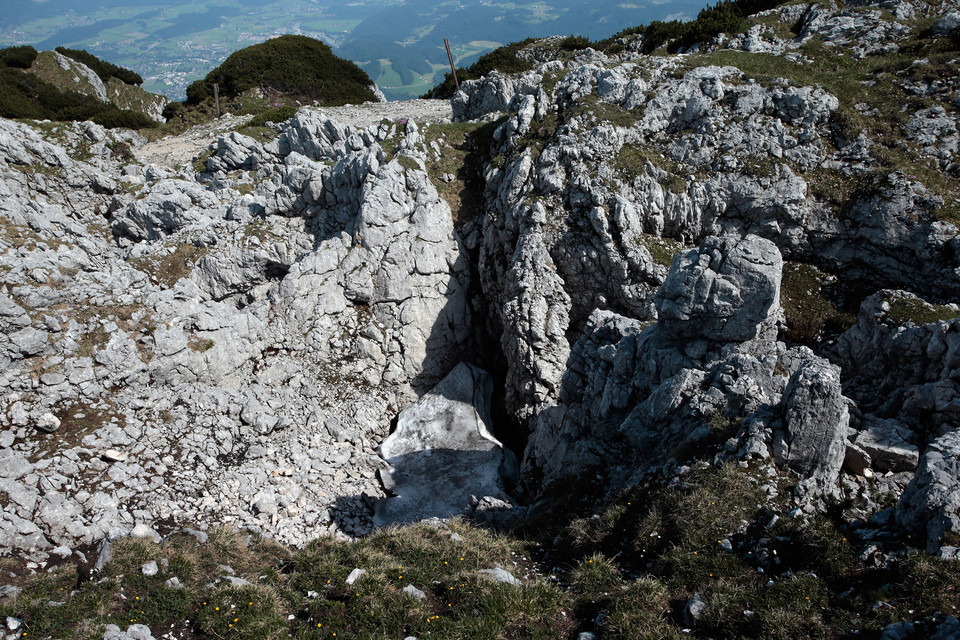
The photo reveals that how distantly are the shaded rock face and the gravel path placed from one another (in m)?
20.5

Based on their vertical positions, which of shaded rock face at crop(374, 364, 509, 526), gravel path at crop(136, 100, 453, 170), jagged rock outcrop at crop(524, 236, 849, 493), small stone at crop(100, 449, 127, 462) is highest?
gravel path at crop(136, 100, 453, 170)

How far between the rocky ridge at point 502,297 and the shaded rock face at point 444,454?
0.20 m

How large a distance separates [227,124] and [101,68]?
32846 millimetres

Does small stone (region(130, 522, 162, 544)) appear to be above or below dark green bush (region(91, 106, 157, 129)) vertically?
below

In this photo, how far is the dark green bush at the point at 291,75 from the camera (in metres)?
58.6

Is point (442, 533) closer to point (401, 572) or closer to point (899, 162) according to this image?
point (401, 572)

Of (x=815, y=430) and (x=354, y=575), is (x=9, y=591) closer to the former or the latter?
(x=354, y=575)

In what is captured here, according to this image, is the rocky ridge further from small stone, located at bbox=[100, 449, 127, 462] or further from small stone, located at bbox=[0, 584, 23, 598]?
small stone, located at bbox=[0, 584, 23, 598]

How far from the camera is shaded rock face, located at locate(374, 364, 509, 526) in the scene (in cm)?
2042

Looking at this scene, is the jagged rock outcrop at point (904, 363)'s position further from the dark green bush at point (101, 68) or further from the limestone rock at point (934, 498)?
the dark green bush at point (101, 68)

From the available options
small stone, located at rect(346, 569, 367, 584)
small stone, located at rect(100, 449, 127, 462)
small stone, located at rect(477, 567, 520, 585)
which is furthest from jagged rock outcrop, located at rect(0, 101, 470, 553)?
small stone, located at rect(477, 567, 520, 585)

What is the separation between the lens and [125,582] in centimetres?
1048

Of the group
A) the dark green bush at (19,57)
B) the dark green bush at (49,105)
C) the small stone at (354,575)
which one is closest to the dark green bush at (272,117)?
the dark green bush at (49,105)

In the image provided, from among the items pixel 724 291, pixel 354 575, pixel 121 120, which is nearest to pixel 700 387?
pixel 724 291
